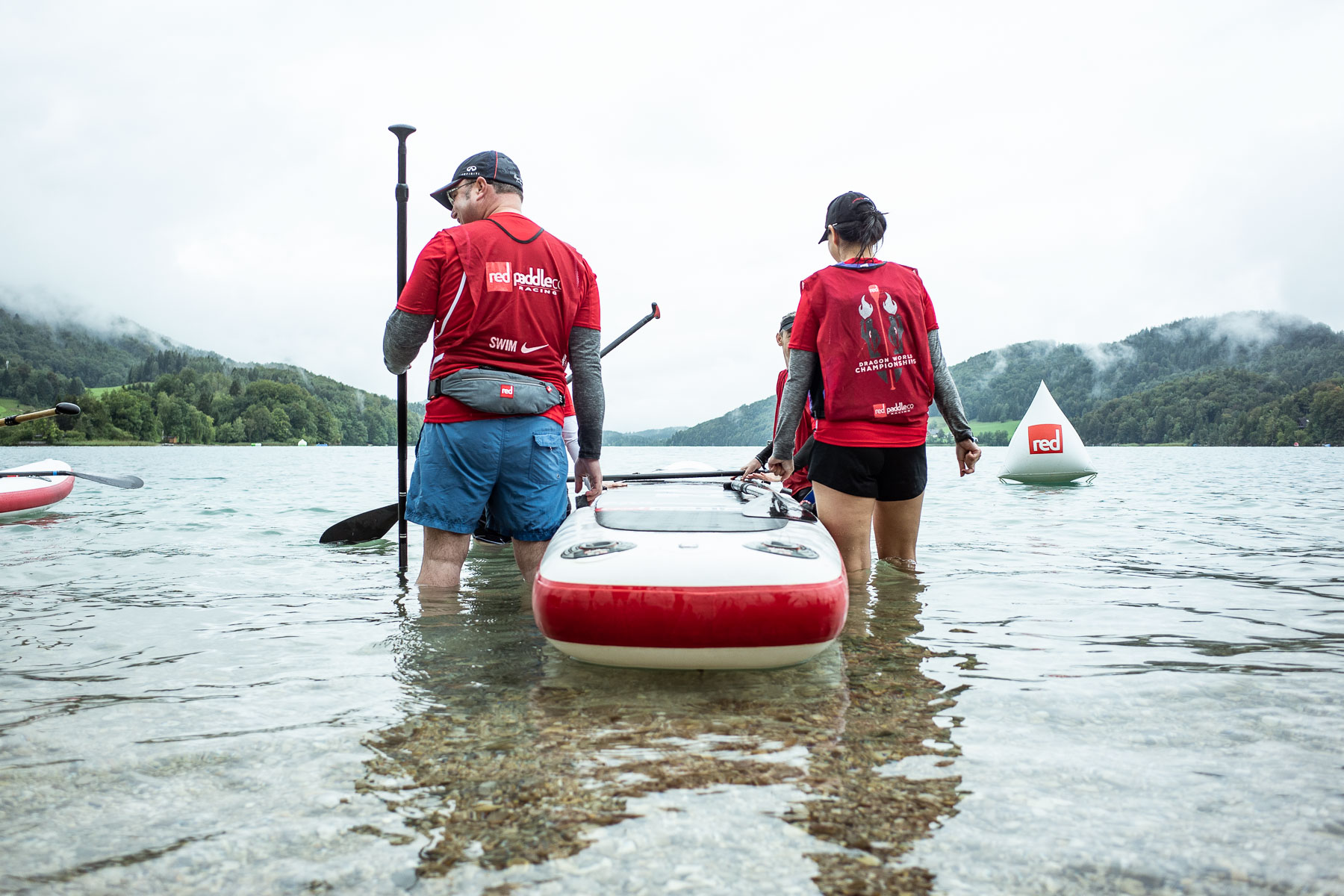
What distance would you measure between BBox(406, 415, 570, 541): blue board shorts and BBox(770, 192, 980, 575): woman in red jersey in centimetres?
148

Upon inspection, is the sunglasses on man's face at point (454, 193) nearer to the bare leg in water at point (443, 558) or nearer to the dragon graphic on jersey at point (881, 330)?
the bare leg in water at point (443, 558)

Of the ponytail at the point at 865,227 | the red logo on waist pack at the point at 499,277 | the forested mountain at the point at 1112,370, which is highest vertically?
the forested mountain at the point at 1112,370

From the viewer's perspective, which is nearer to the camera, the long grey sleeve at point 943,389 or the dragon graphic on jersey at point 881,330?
the dragon graphic on jersey at point 881,330

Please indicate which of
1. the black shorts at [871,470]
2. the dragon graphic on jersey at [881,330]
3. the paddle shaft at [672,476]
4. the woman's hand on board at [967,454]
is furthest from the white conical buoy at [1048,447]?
the dragon graphic on jersey at [881,330]

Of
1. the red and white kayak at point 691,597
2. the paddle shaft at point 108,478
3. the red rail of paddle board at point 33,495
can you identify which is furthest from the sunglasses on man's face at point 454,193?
the red rail of paddle board at point 33,495

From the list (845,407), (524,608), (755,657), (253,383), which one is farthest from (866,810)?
(253,383)

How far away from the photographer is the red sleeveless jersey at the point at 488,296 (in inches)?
156

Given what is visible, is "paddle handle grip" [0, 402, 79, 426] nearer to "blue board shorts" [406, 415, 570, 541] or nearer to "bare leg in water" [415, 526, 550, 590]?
"bare leg in water" [415, 526, 550, 590]

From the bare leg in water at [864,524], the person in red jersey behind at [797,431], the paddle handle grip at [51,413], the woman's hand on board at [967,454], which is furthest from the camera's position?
the paddle handle grip at [51,413]

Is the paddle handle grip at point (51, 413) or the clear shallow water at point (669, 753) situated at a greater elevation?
the paddle handle grip at point (51, 413)

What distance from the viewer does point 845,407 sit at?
4465mm

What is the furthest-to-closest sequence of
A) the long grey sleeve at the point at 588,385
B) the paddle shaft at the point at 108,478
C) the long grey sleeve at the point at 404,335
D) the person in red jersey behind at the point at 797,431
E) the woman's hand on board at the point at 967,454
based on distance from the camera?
the paddle shaft at the point at 108,478
the person in red jersey behind at the point at 797,431
the woman's hand on board at the point at 967,454
the long grey sleeve at the point at 588,385
the long grey sleeve at the point at 404,335

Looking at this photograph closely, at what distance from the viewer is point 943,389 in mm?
4859

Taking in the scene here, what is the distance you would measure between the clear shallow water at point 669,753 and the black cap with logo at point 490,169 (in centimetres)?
229
